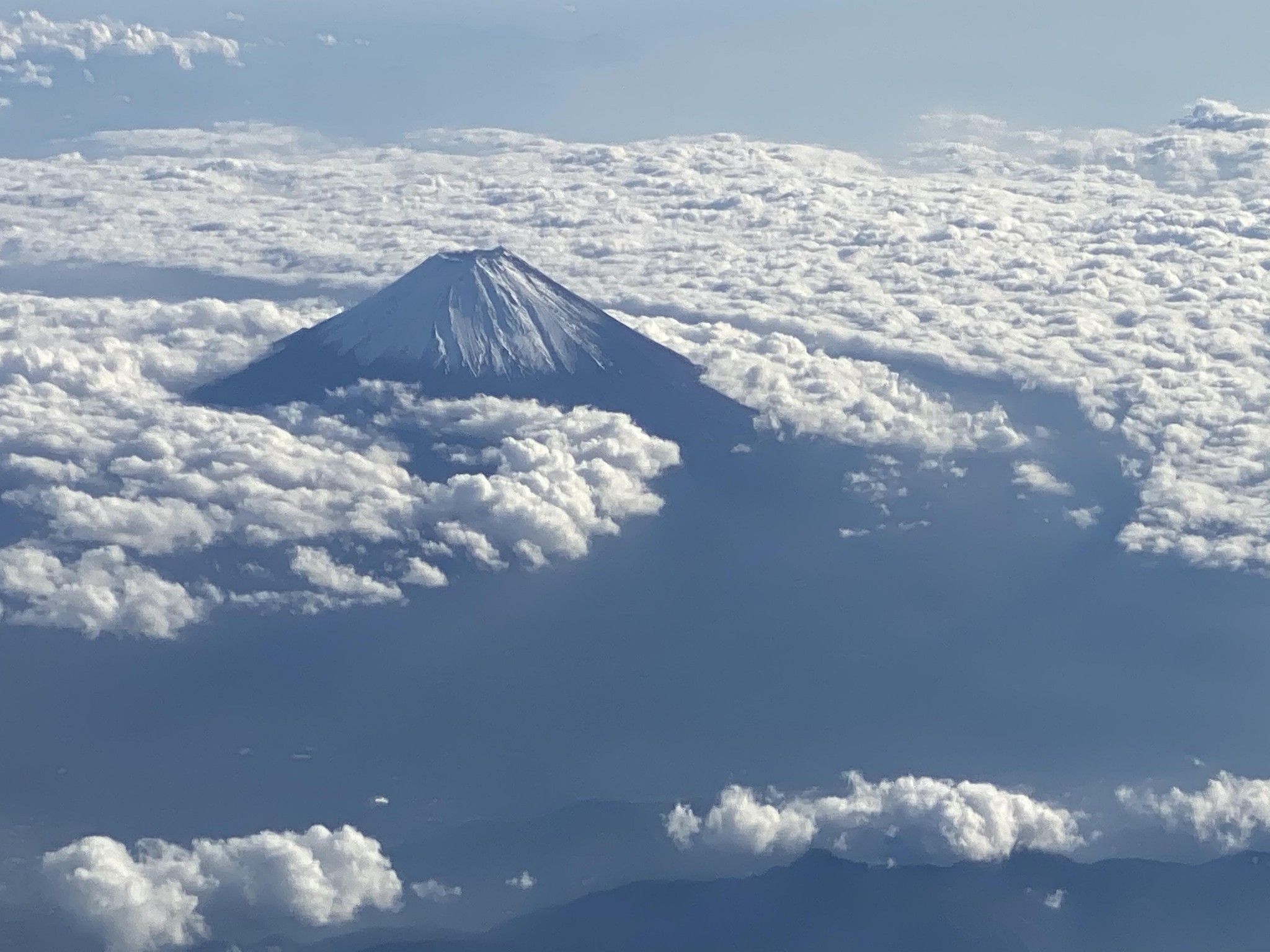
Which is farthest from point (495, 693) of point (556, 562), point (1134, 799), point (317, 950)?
point (1134, 799)

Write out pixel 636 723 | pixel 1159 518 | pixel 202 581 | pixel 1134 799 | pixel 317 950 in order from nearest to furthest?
pixel 317 950, pixel 1134 799, pixel 636 723, pixel 202 581, pixel 1159 518

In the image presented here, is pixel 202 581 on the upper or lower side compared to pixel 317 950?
upper

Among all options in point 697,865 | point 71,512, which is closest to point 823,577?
point 697,865

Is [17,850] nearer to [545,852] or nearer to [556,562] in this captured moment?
[545,852]

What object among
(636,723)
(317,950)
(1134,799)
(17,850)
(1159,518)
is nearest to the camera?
(317,950)

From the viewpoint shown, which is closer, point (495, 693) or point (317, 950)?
point (317, 950)

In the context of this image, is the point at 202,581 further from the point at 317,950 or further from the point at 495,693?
the point at 317,950

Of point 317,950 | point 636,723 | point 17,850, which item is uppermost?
point 636,723
